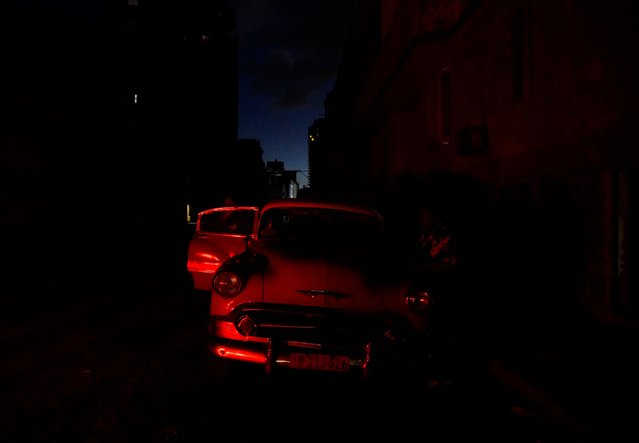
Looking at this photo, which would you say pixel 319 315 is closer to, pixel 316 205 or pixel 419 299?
pixel 419 299

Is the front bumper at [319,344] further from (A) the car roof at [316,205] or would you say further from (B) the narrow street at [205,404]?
(A) the car roof at [316,205]

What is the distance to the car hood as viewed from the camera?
438 centimetres

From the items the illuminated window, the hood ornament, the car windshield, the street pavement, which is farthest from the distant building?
the hood ornament

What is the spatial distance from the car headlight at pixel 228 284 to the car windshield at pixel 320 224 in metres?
1.54

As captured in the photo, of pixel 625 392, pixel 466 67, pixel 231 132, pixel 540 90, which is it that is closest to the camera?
pixel 625 392

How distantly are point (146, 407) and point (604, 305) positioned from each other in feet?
18.4

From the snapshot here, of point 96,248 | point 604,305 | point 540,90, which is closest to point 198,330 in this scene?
point 604,305

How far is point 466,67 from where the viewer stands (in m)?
11.5

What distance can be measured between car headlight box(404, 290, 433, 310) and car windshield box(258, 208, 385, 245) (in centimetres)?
162

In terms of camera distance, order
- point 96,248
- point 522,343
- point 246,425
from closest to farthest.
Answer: point 246,425 → point 522,343 → point 96,248

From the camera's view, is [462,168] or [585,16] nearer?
[585,16]

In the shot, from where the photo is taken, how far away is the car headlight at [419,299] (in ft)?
14.3

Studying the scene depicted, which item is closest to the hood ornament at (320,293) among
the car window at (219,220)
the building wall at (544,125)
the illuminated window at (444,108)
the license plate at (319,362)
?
the license plate at (319,362)

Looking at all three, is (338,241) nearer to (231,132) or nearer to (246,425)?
(246,425)
